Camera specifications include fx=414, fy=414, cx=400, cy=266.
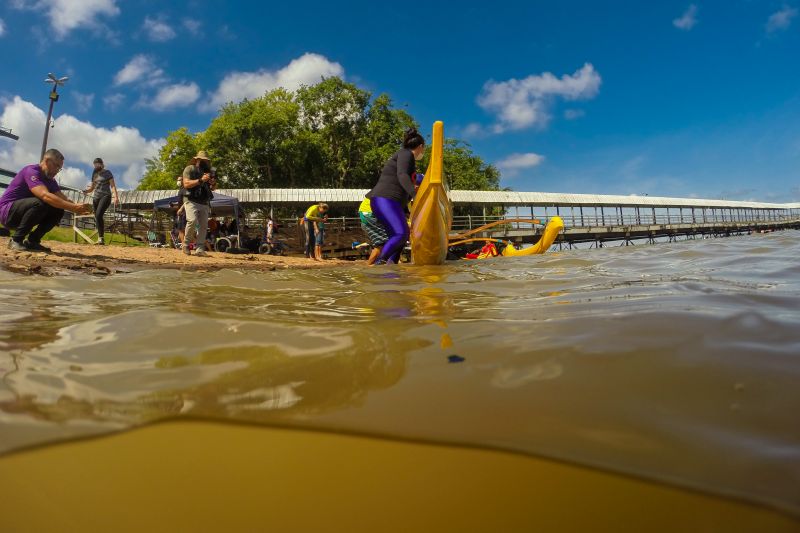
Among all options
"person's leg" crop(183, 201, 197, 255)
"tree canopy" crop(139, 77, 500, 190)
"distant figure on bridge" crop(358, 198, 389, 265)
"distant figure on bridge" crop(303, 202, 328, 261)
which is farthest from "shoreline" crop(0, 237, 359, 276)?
"tree canopy" crop(139, 77, 500, 190)

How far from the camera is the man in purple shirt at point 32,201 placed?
15.6ft

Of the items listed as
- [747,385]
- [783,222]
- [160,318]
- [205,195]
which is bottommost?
[747,385]

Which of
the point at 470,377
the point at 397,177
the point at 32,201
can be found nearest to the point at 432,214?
the point at 397,177

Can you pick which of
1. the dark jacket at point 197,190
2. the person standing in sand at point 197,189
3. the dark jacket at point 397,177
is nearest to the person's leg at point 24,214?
the person standing in sand at point 197,189

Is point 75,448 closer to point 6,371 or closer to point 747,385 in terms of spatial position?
point 6,371

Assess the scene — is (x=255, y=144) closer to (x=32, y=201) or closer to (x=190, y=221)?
(x=190, y=221)

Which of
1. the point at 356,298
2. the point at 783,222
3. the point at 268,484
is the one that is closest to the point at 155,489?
the point at 268,484

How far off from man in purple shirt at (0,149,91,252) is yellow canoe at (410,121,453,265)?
12.9 ft

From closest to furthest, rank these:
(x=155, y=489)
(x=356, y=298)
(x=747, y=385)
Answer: (x=155, y=489) → (x=747, y=385) → (x=356, y=298)

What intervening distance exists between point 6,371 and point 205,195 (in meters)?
6.21

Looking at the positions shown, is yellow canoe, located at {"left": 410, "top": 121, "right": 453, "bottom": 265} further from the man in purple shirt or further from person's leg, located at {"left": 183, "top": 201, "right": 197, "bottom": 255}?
the man in purple shirt

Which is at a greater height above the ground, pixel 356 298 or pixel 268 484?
pixel 356 298

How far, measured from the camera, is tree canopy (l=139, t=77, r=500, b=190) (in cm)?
2991

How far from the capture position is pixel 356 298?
2.24 metres
